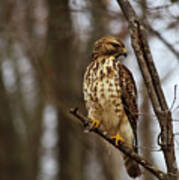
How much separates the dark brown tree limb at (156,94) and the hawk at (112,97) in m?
0.98

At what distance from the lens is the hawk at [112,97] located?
481 cm

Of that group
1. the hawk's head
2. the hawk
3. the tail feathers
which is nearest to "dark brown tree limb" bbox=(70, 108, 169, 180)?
the hawk

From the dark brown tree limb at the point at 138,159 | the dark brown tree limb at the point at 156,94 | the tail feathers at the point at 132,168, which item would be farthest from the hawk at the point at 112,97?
the dark brown tree limb at the point at 156,94

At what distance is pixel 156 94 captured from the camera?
372cm

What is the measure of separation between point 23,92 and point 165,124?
6562 mm

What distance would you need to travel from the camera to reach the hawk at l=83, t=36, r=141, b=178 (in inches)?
189

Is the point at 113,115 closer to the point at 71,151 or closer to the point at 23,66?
the point at 71,151

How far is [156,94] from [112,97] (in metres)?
1.15

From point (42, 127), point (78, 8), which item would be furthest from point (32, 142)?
point (78, 8)

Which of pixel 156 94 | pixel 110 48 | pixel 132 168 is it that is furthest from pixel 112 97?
pixel 156 94

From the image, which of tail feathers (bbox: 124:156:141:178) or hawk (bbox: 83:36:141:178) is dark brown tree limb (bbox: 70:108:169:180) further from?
tail feathers (bbox: 124:156:141:178)

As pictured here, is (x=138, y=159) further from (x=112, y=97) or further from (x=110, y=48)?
(x=110, y=48)

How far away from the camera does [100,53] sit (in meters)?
5.29

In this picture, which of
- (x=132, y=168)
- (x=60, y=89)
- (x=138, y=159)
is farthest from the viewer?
(x=60, y=89)
